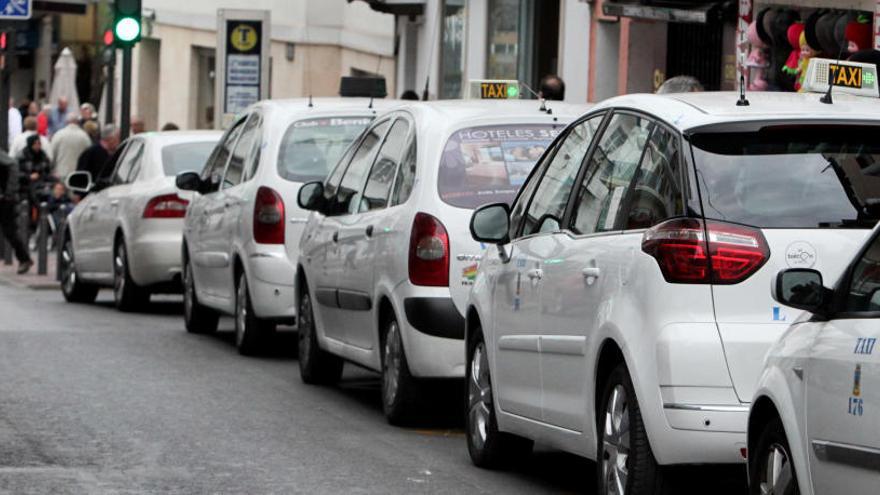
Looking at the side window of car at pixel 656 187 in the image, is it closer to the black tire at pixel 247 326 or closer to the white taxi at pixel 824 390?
the white taxi at pixel 824 390

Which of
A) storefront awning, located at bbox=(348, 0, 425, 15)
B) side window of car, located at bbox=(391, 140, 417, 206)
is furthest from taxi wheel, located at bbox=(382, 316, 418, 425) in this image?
storefront awning, located at bbox=(348, 0, 425, 15)

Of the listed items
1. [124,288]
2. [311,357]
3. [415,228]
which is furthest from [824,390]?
[124,288]

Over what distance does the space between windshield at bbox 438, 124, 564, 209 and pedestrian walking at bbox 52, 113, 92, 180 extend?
19.8 meters

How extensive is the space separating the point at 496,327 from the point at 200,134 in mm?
11084

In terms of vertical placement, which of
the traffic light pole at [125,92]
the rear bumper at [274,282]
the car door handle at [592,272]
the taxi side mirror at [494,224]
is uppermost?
the traffic light pole at [125,92]

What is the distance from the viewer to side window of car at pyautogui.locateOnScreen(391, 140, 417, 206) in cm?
1122

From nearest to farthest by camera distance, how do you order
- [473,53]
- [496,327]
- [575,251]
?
[575,251]
[496,327]
[473,53]

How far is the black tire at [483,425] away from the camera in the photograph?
9.73 metres

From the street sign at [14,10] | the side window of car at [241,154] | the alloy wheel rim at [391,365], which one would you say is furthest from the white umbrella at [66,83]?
the alloy wheel rim at [391,365]

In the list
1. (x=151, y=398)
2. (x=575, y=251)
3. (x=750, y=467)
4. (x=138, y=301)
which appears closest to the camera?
(x=750, y=467)

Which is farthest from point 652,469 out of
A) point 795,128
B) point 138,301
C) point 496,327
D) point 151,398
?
point 138,301

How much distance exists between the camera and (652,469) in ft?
24.7

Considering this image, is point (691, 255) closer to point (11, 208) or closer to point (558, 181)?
point (558, 181)

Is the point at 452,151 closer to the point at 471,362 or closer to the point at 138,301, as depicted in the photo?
the point at 471,362
